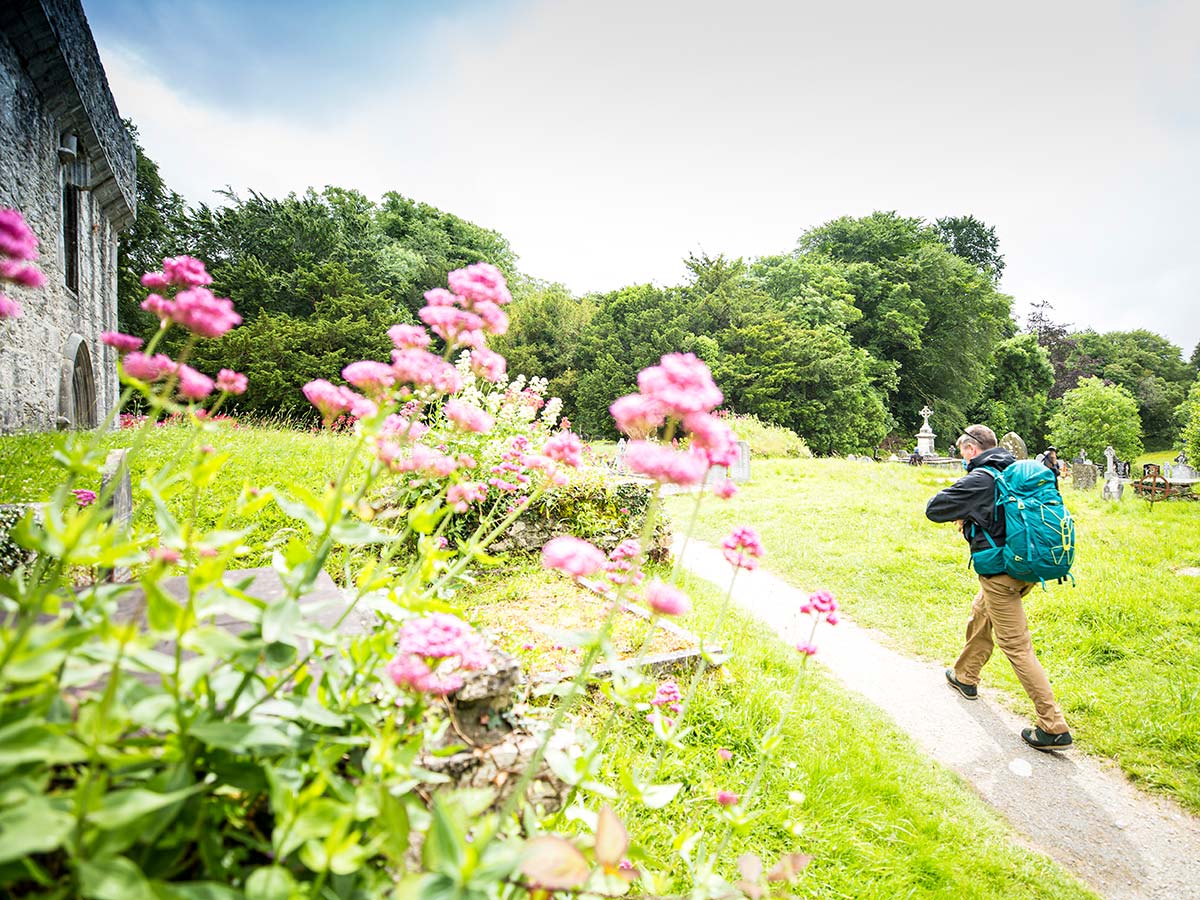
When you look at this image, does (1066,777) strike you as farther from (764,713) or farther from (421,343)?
(421,343)

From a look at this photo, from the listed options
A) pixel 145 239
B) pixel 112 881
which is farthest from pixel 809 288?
pixel 112 881

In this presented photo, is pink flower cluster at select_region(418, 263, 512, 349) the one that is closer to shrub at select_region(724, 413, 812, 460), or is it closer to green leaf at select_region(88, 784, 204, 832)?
green leaf at select_region(88, 784, 204, 832)

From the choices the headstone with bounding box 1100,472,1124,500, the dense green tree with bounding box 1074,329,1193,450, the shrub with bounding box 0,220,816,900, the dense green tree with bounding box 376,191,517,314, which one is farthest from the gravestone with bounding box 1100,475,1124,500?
the dense green tree with bounding box 1074,329,1193,450

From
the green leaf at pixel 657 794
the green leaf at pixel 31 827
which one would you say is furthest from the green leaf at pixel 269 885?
the green leaf at pixel 657 794

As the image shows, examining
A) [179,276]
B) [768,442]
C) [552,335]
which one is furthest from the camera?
[552,335]

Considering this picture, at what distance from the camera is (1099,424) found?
30781 millimetres

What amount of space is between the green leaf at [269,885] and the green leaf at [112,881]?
0.12m

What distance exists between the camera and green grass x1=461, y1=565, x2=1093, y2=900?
8.77 feet

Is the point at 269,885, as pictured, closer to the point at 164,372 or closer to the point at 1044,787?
the point at 164,372

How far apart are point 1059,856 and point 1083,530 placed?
7.93 m

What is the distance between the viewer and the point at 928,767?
144 inches

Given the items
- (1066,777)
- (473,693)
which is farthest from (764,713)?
(473,693)

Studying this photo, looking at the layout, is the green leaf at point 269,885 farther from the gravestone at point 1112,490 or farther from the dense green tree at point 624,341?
the dense green tree at point 624,341

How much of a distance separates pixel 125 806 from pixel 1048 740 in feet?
17.0
